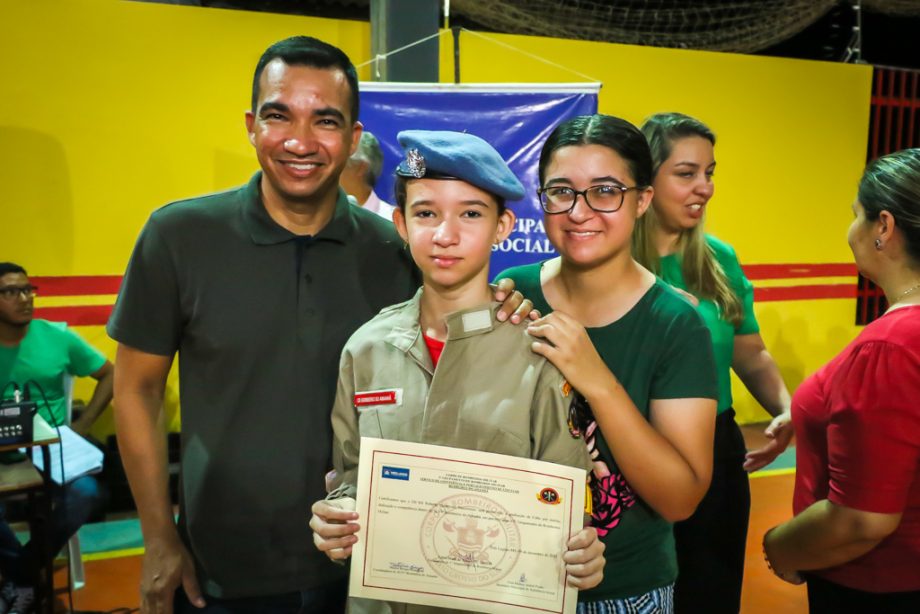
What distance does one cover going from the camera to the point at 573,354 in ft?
4.64

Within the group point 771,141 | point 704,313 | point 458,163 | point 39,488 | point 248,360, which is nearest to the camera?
point 458,163

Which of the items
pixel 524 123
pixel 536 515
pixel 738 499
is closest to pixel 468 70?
pixel 524 123

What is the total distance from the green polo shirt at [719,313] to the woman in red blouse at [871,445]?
620 mm

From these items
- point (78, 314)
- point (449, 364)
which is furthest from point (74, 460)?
point (449, 364)

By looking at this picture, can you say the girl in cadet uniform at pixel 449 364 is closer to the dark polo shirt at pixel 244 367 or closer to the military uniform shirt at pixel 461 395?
the military uniform shirt at pixel 461 395

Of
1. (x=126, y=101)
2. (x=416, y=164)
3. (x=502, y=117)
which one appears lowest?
(x=416, y=164)

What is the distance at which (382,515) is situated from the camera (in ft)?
4.65

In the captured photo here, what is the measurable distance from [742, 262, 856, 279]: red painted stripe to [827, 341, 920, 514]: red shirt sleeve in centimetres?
514

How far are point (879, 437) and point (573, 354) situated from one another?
0.63m

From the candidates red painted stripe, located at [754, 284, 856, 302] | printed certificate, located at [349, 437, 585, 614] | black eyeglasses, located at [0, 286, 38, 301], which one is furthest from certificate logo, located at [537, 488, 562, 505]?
red painted stripe, located at [754, 284, 856, 302]

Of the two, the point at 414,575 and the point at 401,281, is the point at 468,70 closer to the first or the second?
the point at 401,281

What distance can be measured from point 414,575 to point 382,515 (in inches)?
4.7

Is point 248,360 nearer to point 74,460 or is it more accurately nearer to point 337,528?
point 337,528

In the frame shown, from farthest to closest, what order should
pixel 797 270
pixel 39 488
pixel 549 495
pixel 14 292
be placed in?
pixel 797 270 < pixel 14 292 < pixel 39 488 < pixel 549 495
